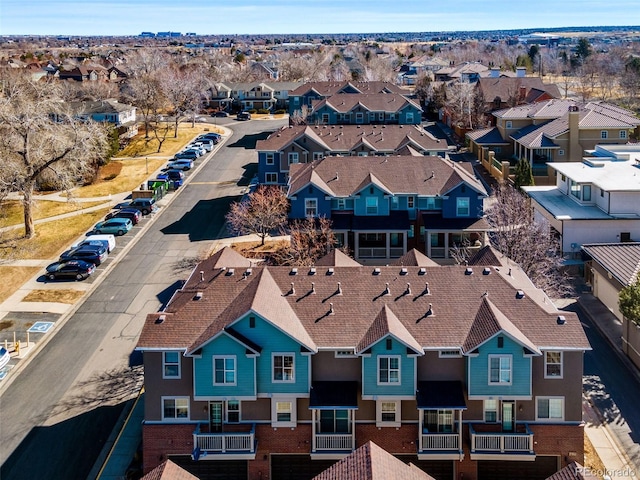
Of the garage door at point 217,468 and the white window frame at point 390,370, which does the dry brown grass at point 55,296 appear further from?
the white window frame at point 390,370

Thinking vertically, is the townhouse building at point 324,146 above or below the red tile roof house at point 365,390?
above

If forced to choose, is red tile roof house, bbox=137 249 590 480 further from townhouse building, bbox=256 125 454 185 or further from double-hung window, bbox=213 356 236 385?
townhouse building, bbox=256 125 454 185

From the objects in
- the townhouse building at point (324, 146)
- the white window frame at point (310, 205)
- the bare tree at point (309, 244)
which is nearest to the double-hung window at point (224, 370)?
the bare tree at point (309, 244)

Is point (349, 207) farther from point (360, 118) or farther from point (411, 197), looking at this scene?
point (360, 118)

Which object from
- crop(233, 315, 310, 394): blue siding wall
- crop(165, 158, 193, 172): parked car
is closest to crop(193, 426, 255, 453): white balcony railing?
crop(233, 315, 310, 394): blue siding wall

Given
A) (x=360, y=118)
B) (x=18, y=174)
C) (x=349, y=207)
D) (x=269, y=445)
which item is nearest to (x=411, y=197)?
(x=349, y=207)

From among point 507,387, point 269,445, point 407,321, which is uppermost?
point 407,321
